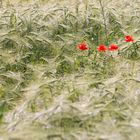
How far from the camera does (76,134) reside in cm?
349

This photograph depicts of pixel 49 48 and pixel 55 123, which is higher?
pixel 49 48

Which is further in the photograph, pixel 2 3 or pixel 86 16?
pixel 2 3

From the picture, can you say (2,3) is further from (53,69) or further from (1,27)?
(53,69)

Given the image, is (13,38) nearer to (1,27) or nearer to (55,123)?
(1,27)

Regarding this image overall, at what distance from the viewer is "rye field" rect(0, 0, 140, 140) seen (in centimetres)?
363

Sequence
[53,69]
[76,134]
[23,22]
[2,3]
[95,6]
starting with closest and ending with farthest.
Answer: [76,134] → [53,69] → [23,22] → [95,6] → [2,3]

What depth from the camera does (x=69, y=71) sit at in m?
4.80

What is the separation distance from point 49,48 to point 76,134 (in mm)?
1880

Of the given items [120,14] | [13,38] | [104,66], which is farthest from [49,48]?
[120,14]

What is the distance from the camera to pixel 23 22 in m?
5.57

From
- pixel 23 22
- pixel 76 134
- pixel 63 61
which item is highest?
pixel 23 22

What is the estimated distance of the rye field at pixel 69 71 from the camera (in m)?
3.63

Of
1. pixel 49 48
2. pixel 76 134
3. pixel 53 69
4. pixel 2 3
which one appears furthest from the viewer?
pixel 2 3

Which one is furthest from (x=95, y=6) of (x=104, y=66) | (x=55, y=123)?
(x=55, y=123)
